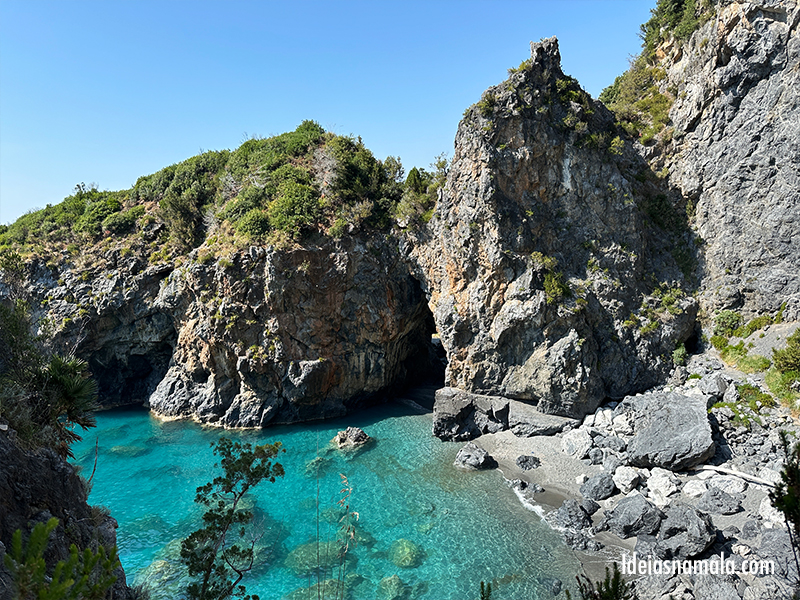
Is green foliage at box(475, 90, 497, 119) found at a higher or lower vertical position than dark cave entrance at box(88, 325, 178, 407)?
higher

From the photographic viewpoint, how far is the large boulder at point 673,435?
1875 centimetres

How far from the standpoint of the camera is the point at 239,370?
29484 mm

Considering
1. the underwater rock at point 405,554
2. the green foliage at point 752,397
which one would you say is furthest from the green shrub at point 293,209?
the green foliage at point 752,397

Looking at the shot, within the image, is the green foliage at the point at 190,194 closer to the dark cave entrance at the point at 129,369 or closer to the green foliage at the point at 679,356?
the dark cave entrance at the point at 129,369

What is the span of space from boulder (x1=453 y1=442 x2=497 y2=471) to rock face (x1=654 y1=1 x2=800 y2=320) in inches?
700

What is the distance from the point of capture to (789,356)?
20844 mm

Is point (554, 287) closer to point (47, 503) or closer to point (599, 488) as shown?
point (599, 488)

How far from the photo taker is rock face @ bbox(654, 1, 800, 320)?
79.8 ft

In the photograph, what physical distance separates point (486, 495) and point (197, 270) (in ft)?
80.8

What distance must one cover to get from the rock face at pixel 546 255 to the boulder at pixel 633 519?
8668mm

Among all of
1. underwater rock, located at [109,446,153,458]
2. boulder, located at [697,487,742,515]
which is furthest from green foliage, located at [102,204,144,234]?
boulder, located at [697,487,742,515]

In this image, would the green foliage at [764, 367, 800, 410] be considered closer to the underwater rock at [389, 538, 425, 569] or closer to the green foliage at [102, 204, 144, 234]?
the underwater rock at [389, 538, 425, 569]

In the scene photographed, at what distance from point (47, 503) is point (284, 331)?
20954 mm

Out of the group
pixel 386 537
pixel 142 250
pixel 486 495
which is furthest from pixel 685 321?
pixel 142 250
